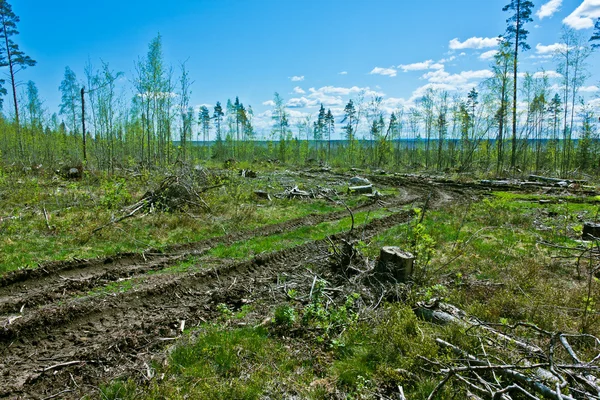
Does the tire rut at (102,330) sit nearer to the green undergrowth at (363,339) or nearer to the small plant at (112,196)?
the green undergrowth at (363,339)

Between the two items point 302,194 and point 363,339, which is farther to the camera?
point 302,194

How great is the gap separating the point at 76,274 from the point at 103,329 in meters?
2.46

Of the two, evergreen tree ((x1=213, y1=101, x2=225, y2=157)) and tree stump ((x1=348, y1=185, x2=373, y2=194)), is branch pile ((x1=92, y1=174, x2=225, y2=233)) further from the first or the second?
evergreen tree ((x1=213, y1=101, x2=225, y2=157))

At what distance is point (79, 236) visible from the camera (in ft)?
26.4

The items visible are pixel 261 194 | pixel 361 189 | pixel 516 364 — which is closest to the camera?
pixel 516 364

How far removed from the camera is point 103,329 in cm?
430

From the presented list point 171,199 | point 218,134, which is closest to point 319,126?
point 218,134

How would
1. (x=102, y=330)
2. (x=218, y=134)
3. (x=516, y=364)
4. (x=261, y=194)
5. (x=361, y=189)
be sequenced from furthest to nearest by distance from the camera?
1. (x=218, y=134)
2. (x=361, y=189)
3. (x=261, y=194)
4. (x=102, y=330)
5. (x=516, y=364)

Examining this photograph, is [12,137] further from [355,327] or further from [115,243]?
[355,327]

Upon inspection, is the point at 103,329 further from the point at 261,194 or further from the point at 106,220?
the point at 261,194

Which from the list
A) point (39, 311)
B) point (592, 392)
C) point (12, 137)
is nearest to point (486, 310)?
point (592, 392)

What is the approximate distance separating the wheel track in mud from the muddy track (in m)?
0.48

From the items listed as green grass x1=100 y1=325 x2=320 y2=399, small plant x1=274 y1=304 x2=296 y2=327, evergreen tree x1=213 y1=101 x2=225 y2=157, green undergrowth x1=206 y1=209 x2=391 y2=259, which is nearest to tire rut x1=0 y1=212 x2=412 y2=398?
green grass x1=100 y1=325 x2=320 y2=399

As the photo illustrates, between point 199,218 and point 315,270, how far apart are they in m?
5.54
